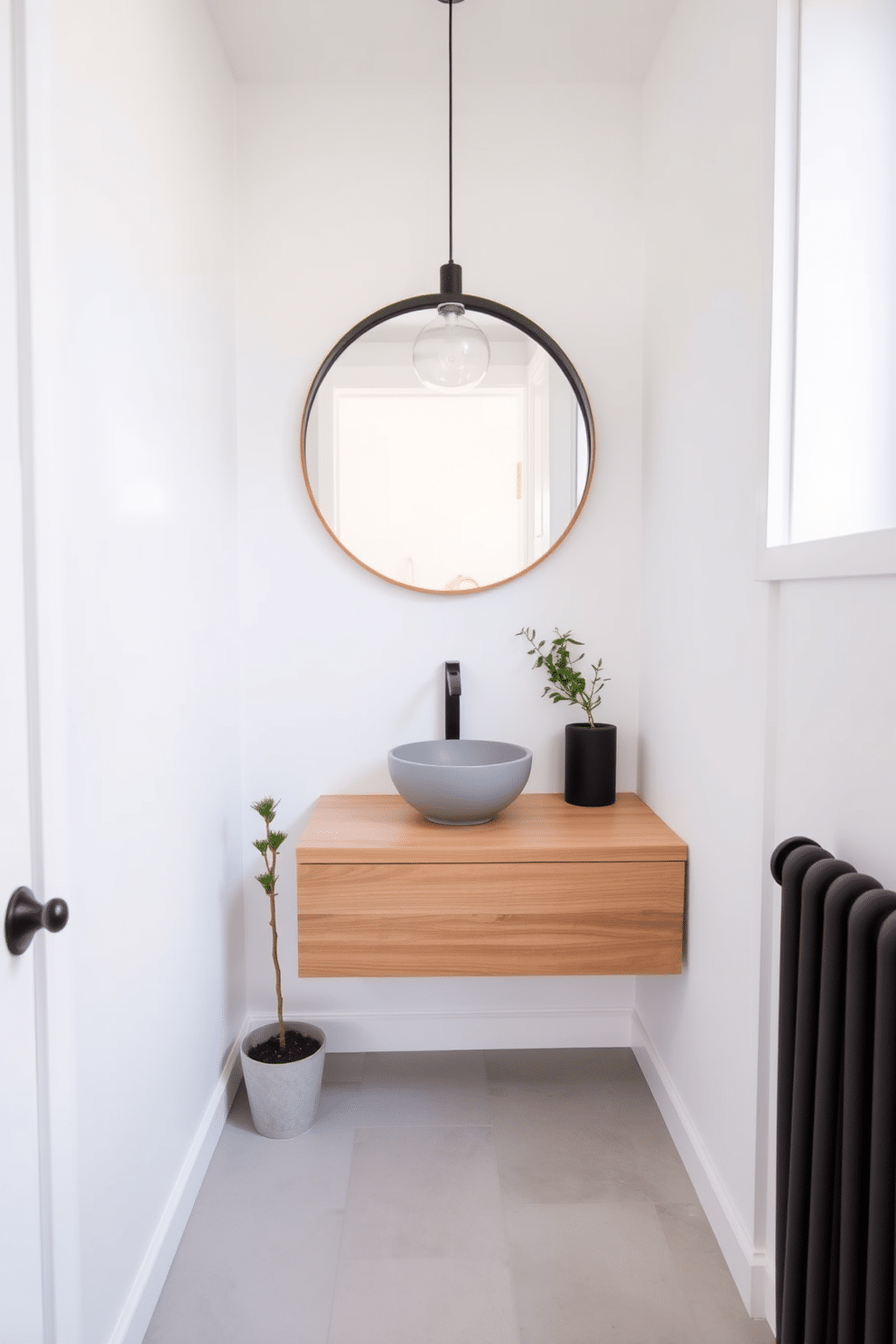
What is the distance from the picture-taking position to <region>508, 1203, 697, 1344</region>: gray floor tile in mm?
1424

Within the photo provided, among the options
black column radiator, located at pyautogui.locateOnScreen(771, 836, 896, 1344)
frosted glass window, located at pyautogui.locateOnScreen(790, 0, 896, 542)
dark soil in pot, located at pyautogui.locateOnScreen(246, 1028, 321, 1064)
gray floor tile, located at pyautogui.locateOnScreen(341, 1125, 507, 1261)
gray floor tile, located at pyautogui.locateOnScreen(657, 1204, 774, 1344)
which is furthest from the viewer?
dark soil in pot, located at pyautogui.locateOnScreen(246, 1028, 321, 1064)

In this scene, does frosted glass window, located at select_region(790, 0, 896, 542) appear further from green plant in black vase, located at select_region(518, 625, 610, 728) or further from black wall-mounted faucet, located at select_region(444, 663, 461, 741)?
black wall-mounted faucet, located at select_region(444, 663, 461, 741)

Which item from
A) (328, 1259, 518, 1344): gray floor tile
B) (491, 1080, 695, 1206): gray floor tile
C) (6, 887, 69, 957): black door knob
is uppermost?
(6, 887, 69, 957): black door knob

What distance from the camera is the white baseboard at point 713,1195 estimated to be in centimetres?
145

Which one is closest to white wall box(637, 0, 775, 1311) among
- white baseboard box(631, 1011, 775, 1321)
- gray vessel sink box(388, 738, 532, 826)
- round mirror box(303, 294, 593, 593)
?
white baseboard box(631, 1011, 775, 1321)

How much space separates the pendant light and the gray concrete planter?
1586 millimetres

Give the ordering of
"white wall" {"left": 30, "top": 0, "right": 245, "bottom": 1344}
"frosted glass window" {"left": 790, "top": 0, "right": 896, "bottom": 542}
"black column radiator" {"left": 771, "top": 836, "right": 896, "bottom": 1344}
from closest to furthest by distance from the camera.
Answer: "black column radiator" {"left": 771, "top": 836, "right": 896, "bottom": 1344} < "white wall" {"left": 30, "top": 0, "right": 245, "bottom": 1344} < "frosted glass window" {"left": 790, "top": 0, "right": 896, "bottom": 542}

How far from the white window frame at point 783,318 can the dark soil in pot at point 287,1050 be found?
1439 millimetres

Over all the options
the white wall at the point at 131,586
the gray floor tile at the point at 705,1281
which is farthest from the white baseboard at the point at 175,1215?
the gray floor tile at the point at 705,1281

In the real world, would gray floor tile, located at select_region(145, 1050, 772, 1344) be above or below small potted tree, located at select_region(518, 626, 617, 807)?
below

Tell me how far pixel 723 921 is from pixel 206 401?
148cm

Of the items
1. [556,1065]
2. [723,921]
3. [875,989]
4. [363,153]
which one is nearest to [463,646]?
[723,921]

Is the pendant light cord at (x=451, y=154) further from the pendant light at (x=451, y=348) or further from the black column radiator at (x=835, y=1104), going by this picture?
the black column radiator at (x=835, y=1104)

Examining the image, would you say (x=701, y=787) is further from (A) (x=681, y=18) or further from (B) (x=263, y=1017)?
(A) (x=681, y=18)
